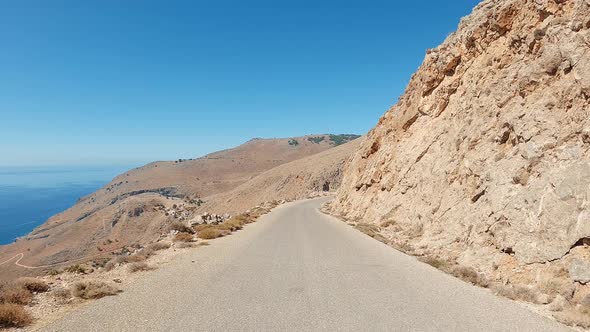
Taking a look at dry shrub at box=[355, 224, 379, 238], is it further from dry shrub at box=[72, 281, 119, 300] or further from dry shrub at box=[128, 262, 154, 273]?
dry shrub at box=[72, 281, 119, 300]

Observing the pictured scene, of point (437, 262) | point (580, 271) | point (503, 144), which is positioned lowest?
point (437, 262)

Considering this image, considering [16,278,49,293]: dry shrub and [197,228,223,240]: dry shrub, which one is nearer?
[16,278,49,293]: dry shrub

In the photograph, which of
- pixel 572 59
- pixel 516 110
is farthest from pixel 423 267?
pixel 572 59

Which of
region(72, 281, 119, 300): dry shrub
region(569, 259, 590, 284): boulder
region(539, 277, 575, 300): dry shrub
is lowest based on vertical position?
region(72, 281, 119, 300): dry shrub

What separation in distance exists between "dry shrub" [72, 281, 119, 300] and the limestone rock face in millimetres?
10163

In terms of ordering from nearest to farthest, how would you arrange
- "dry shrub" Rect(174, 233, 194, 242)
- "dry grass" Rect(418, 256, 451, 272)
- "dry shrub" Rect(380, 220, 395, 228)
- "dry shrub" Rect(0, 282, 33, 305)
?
"dry shrub" Rect(0, 282, 33, 305), "dry grass" Rect(418, 256, 451, 272), "dry shrub" Rect(174, 233, 194, 242), "dry shrub" Rect(380, 220, 395, 228)

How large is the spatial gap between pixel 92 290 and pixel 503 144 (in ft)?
45.2

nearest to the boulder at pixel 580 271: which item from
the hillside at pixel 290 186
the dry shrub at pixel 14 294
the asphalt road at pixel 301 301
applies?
the asphalt road at pixel 301 301

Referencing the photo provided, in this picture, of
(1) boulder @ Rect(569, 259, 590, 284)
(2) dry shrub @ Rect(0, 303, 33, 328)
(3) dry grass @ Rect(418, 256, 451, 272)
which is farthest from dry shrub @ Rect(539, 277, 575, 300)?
(2) dry shrub @ Rect(0, 303, 33, 328)

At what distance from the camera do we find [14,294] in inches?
291

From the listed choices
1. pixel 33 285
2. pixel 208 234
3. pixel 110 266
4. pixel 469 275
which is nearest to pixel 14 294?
pixel 33 285

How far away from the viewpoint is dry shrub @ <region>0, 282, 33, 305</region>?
23.8 ft

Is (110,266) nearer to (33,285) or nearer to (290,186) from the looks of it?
(33,285)

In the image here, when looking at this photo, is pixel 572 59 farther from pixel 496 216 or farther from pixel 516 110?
pixel 496 216
